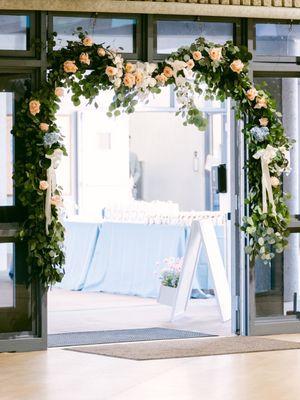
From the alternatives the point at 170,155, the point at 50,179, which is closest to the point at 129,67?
the point at 50,179

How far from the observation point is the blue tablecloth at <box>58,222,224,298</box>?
35.7 feet

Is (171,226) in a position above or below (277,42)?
below

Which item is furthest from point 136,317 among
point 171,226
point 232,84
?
point 232,84

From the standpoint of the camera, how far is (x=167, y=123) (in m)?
16.1

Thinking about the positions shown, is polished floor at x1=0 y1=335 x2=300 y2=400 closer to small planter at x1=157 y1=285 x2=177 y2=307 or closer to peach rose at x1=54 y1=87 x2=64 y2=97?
peach rose at x1=54 y1=87 x2=64 y2=97

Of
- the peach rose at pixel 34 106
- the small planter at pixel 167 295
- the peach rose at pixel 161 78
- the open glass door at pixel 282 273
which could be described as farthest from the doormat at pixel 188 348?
the peach rose at pixel 161 78

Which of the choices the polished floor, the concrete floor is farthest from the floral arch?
the concrete floor

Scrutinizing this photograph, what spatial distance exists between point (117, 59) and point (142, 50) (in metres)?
0.34

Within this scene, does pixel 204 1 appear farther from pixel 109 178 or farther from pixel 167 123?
pixel 167 123

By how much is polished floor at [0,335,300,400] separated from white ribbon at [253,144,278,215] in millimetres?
1265

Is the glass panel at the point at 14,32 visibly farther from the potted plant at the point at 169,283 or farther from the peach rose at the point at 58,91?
the potted plant at the point at 169,283

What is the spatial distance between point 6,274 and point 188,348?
1.47 m

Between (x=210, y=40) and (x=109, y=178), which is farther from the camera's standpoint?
(x=109, y=178)

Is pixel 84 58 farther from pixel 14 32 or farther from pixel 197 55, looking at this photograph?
pixel 197 55
